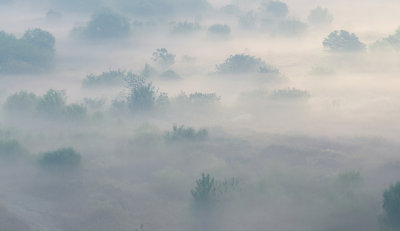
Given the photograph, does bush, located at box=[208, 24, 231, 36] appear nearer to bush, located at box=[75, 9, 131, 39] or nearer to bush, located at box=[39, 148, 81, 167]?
bush, located at box=[75, 9, 131, 39]

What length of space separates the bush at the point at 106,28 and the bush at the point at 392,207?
3717 centimetres

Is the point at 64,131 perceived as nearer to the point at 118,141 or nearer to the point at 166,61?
the point at 118,141

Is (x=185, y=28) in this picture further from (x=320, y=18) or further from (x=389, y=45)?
(x=389, y=45)

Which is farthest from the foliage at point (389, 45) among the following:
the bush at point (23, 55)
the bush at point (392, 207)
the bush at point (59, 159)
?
the bush at point (59, 159)

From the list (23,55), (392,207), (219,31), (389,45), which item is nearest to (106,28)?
(219,31)

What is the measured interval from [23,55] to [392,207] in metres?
29.8

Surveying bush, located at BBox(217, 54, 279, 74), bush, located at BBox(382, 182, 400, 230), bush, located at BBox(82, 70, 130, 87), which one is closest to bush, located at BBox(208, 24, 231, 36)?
bush, located at BBox(217, 54, 279, 74)

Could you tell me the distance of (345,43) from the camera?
34125 millimetres

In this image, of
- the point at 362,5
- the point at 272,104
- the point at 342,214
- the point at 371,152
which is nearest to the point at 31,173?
the point at 342,214

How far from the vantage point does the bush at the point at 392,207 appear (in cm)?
919

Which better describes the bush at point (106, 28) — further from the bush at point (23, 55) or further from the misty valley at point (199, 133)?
the bush at point (23, 55)

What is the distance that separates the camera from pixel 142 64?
34.4m

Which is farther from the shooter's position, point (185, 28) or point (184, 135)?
point (185, 28)

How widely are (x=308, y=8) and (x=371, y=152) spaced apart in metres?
47.2
